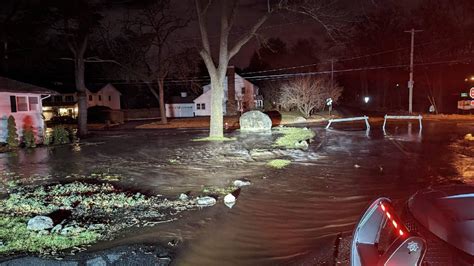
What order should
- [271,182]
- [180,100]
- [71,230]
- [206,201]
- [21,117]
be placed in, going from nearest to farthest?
[71,230] → [206,201] → [271,182] → [21,117] → [180,100]

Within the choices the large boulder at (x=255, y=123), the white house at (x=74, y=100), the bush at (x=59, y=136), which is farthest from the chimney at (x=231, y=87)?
the bush at (x=59, y=136)

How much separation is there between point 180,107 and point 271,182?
57349 mm

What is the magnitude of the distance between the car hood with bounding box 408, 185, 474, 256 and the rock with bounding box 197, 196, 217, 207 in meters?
5.20

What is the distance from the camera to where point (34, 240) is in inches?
223

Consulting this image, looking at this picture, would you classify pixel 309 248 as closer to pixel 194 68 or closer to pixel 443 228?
pixel 443 228

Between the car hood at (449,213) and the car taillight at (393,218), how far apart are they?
0.25 metres

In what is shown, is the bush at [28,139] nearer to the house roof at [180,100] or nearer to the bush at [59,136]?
the bush at [59,136]

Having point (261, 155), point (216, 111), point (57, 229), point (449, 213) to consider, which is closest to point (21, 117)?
point (216, 111)

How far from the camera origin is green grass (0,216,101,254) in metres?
5.32

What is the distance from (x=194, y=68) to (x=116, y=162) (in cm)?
2992

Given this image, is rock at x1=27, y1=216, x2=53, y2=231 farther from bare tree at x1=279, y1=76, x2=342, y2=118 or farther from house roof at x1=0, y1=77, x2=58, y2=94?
bare tree at x1=279, y1=76, x2=342, y2=118

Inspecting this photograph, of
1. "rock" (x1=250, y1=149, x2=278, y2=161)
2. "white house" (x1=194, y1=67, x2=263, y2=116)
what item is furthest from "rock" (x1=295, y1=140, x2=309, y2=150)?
"white house" (x1=194, y1=67, x2=263, y2=116)

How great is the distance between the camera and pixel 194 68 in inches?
1679

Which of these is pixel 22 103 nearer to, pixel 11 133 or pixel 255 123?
pixel 11 133
